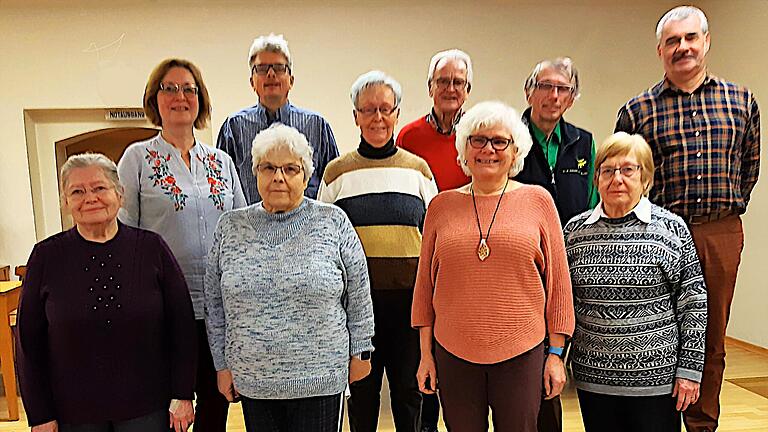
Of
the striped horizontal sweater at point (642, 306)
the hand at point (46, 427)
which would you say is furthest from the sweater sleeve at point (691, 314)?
the hand at point (46, 427)

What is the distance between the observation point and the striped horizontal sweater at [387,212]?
7.55 feet

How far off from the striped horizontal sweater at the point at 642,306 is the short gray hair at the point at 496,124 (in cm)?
40

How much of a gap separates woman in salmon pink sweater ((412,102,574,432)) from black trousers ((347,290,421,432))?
40 cm

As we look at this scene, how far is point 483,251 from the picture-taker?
71.2 inches

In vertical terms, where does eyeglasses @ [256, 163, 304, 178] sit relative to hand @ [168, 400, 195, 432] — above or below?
above

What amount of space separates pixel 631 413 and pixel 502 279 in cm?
66

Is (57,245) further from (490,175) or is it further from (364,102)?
(490,175)

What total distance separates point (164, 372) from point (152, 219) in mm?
547

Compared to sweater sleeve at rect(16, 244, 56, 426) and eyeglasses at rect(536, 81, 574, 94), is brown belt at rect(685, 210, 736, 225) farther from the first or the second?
sweater sleeve at rect(16, 244, 56, 426)

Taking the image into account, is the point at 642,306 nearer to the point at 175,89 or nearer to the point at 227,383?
the point at 227,383

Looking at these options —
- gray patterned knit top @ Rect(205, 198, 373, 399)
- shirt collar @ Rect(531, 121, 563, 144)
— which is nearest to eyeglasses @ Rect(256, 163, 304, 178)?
gray patterned knit top @ Rect(205, 198, 373, 399)

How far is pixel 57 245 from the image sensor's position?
1809 mm

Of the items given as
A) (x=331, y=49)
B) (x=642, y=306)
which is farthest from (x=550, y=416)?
(x=331, y=49)

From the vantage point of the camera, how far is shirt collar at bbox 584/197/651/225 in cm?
196
